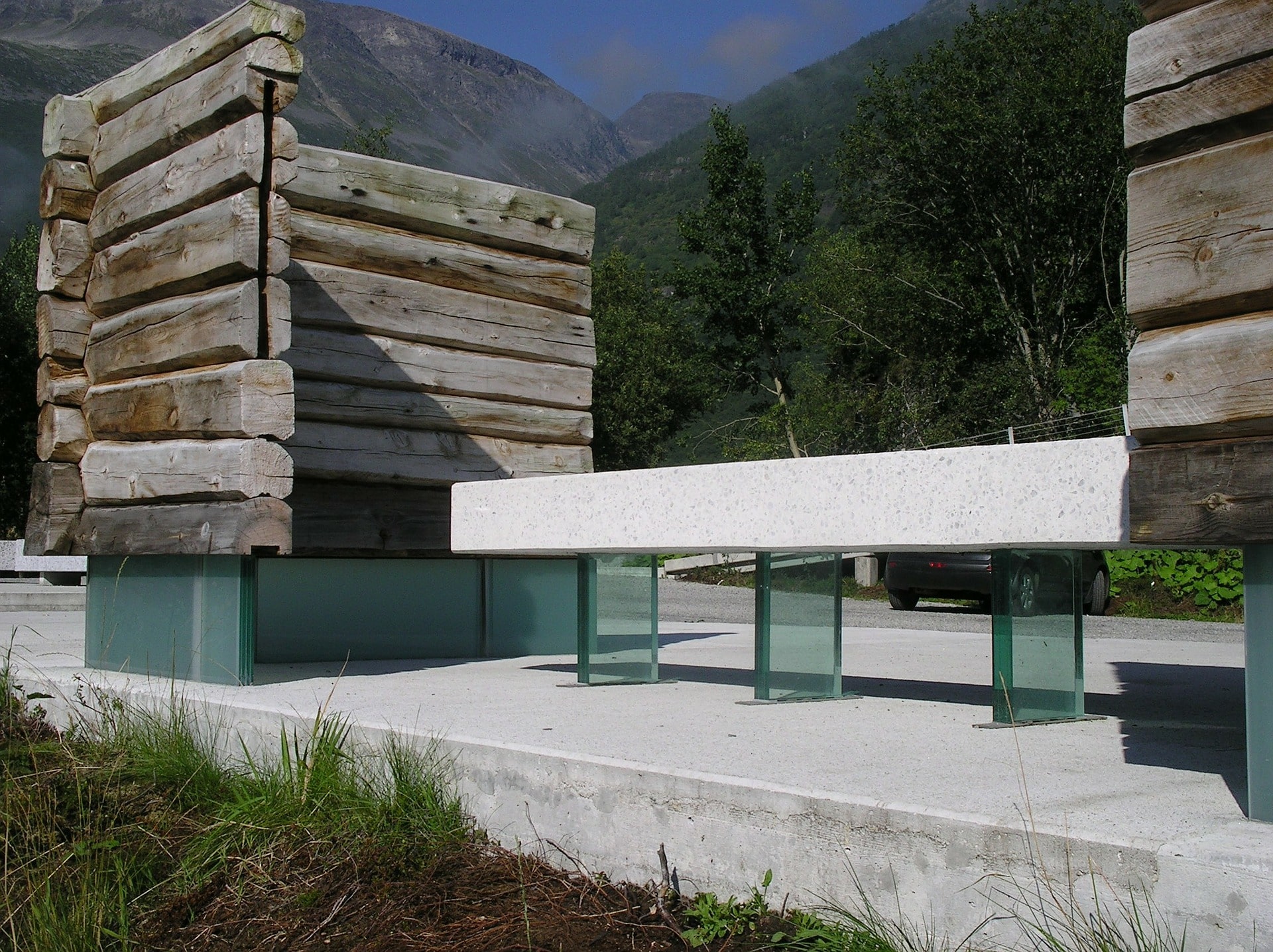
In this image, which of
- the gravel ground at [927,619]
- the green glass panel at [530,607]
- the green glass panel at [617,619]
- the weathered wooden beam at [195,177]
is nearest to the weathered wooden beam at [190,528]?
the green glass panel at [617,619]

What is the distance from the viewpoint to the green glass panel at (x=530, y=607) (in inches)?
306

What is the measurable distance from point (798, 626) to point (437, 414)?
3506 mm

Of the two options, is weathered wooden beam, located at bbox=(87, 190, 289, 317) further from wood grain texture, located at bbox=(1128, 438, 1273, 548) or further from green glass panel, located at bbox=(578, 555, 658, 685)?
wood grain texture, located at bbox=(1128, 438, 1273, 548)

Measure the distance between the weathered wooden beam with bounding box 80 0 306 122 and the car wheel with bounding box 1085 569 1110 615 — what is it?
12.5m

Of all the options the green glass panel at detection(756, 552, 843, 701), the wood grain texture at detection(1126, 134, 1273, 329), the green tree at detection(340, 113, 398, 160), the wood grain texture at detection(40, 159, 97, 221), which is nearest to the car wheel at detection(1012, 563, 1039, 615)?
the green glass panel at detection(756, 552, 843, 701)

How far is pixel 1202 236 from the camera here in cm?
293

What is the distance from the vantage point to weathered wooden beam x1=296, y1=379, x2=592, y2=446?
285 inches

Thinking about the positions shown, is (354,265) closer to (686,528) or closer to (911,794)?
(686,528)

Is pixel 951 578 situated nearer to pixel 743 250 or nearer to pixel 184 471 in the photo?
pixel 184 471

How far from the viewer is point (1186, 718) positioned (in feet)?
15.0

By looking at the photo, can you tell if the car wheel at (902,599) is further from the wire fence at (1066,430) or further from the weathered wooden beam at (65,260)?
the weathered wooden beam at (65,260)

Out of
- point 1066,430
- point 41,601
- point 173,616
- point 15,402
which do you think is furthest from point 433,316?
point 15,402

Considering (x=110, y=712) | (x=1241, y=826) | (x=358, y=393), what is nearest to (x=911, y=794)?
(x=1241, y=826)

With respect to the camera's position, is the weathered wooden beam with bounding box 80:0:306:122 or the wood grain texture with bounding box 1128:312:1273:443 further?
the weathered wooden beam with bounding box 80:0:306:122
